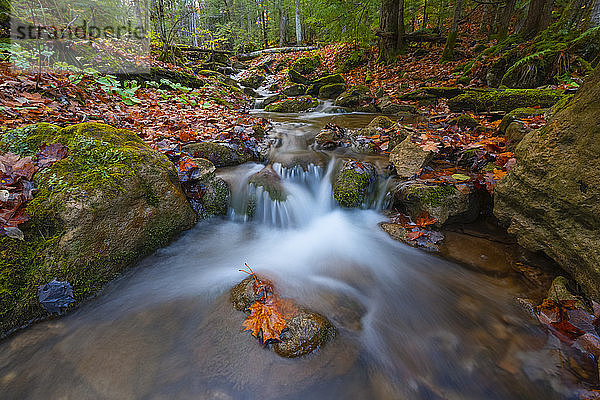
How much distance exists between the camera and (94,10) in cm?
708

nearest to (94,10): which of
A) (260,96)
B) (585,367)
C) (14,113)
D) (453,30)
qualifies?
(14,113)

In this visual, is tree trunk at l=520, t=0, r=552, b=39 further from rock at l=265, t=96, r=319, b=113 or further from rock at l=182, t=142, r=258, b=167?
rock at l=182, t=142, r=258, b=167

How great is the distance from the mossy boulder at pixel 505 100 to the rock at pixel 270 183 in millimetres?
5484

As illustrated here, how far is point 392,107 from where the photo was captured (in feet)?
27.8

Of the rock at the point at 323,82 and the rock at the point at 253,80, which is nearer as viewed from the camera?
the rock at the point at 323,82

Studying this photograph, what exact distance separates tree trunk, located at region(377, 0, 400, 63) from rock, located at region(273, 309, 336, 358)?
14290 millimetres

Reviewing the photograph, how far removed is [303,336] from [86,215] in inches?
87.3

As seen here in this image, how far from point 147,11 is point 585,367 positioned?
43.4 feet

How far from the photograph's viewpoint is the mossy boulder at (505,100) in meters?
5.22

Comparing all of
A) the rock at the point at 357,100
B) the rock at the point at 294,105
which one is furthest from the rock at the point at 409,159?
the rock at the point at 294,105

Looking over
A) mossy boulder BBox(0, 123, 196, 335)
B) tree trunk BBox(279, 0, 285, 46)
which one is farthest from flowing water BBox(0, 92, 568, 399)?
tree trunk BBox(279, 0, 285, 46)

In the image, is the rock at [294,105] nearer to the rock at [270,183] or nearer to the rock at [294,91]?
the rock at [294,91]

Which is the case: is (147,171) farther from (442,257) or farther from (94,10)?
(94,10)

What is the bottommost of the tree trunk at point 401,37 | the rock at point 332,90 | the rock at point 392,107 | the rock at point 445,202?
the rock at point 445,202
